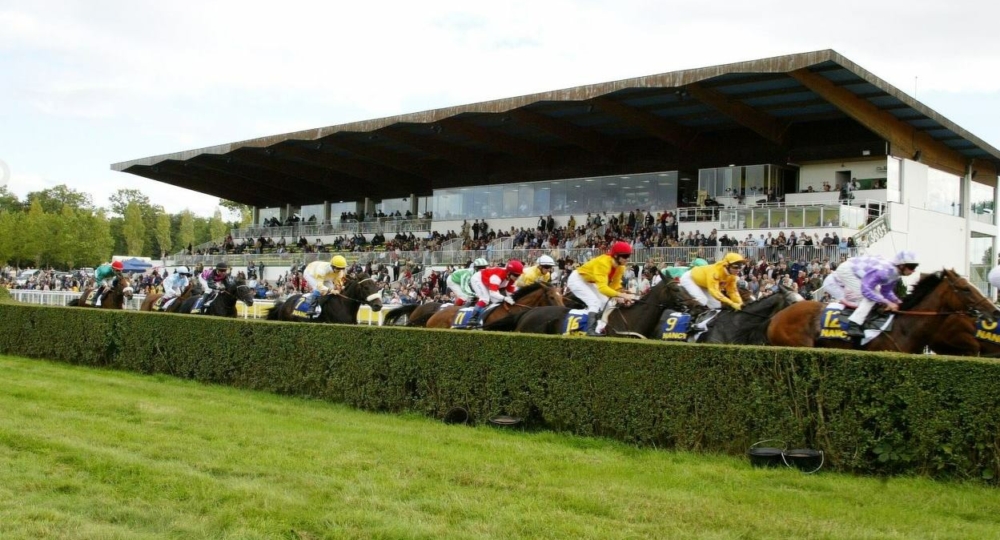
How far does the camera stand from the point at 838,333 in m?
9.12

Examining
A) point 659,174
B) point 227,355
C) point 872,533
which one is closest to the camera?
point 872,533

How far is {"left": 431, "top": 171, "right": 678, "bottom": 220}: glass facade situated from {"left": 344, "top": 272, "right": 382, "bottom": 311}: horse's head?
1843 centimetres

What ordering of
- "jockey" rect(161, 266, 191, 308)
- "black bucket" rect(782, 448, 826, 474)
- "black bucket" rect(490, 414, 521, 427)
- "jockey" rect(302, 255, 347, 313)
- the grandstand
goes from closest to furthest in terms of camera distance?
1. "black bucket" rect(782, 448, 826, 474)
2. "black bucket" rect(490, 414, 521, 427)
3. "jockey" rect(302, 255, 347, 313)
4. "jockey" rect(161, 266, 191, 308)
5. the grandstand

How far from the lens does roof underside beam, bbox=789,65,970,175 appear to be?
2311 cm

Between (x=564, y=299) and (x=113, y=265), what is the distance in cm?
1020

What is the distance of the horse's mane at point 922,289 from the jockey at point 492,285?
5.38 metres

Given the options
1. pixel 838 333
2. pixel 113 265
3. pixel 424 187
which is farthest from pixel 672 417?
pixel 424 187

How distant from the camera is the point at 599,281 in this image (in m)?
10.7

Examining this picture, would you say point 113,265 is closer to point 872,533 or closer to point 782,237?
point 782,237

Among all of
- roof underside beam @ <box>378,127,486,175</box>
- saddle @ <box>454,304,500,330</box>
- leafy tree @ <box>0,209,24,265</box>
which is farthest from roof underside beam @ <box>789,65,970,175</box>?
leafy tree @ <box>0,209,24,265</box>

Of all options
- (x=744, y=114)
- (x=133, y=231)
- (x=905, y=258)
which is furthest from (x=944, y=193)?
(x=133, y=231)

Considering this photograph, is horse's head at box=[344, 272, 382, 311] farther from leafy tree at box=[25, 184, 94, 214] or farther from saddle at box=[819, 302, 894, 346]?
leafy tree at box=[25, 184, 94, 214]

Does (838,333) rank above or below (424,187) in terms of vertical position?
below

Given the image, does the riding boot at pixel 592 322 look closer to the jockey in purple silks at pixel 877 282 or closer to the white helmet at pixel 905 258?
the jockey in purple silks at pixel 877 282
